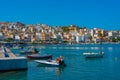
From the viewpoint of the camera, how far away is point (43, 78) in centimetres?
2958

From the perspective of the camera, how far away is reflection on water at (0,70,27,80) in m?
29.1

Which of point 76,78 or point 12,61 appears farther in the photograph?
point 12,61

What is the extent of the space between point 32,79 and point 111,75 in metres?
7.50

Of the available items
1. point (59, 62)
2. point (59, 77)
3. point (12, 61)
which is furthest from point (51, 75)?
point (59, 62)

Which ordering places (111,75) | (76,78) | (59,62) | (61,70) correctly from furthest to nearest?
(59,62), (61,70), (111,75), (76,78)

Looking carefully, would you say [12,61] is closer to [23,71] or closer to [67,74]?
[23,71]

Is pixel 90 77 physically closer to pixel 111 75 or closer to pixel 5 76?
pixel 111 75

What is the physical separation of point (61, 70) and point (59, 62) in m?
2.57

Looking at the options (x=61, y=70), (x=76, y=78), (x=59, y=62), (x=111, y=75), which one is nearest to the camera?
(x=76, y=78)

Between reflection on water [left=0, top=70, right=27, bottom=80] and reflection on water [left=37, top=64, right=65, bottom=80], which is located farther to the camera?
reflection on water [left=37, top=64, right=65, bottom=80]

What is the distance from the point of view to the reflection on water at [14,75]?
29.1 m

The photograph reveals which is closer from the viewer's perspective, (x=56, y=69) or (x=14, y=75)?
(x=14, y=75)

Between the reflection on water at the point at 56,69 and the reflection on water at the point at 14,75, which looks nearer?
the reflection on water at the point at 14,75

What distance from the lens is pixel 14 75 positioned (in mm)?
30047
